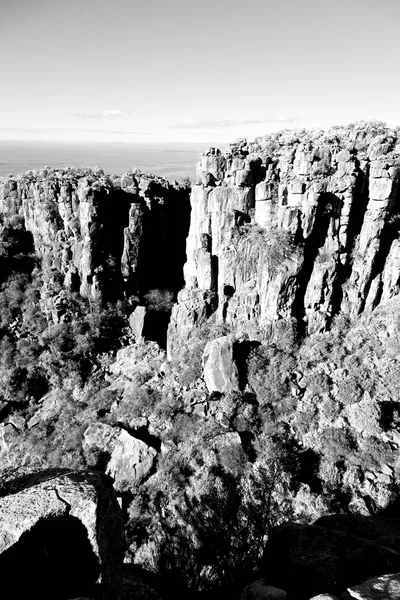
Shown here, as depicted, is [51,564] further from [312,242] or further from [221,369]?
[312,242]

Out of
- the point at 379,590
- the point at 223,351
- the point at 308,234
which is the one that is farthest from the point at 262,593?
the point at 308,234

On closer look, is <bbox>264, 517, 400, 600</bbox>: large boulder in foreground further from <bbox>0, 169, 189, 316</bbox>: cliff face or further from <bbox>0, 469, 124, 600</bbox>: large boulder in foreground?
<bbox>0, 169, 189, 316</bbox>: cliff face

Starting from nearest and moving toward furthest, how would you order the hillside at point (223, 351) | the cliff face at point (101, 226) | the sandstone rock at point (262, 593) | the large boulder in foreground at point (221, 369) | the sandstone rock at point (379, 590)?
the sandstone rock at point (379, 590) < the sandstone rock at point (262, 593) < the hillside at point (223, 351) < the large boulder in foreground at point (221, 369) < the cliff face at point (101, 226)

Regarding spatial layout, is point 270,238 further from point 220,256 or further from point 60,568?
point 60,568

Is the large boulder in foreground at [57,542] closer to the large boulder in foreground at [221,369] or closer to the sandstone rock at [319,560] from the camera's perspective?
the sandstone rock at [319,560]

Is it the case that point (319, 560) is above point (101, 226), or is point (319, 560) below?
below

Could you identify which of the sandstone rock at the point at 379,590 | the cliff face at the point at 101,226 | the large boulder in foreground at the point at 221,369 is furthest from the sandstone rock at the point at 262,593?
the cliff face at the point at 101,226
